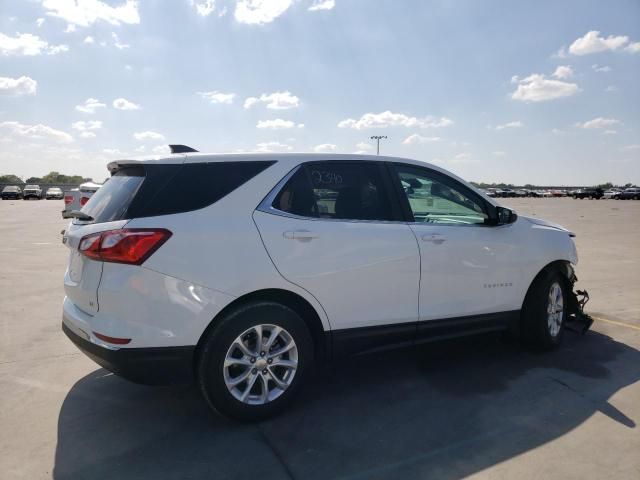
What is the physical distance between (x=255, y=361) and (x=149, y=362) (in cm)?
66

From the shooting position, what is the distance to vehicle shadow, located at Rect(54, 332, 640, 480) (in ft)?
8.96

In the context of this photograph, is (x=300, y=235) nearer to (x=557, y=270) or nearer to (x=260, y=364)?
(x=260, y=364)

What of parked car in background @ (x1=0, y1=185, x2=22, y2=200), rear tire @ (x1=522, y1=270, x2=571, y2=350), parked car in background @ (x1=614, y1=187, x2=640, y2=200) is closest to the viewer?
rear tire @ (x1=522, y1=270, x2=571, y2=350)

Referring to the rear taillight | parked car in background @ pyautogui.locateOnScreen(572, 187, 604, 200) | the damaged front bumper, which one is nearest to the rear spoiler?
the rear taillight

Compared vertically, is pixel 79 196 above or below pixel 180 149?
below

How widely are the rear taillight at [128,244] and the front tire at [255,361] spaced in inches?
24.5

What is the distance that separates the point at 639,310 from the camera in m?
6.01

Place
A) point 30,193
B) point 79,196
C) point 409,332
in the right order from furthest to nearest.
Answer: point 30,193 < point 79,196 < point 409,332

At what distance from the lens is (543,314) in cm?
445

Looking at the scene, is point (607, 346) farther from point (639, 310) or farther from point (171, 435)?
point (171, 435)

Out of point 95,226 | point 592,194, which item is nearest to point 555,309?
point 95,226

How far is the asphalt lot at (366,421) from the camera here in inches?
107

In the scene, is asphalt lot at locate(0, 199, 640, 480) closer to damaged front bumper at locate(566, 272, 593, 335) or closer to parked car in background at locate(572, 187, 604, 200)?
damaged front bumper at locate(566, 272, 593, 335)

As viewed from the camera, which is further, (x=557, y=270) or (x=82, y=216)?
(x=557, y=270)
